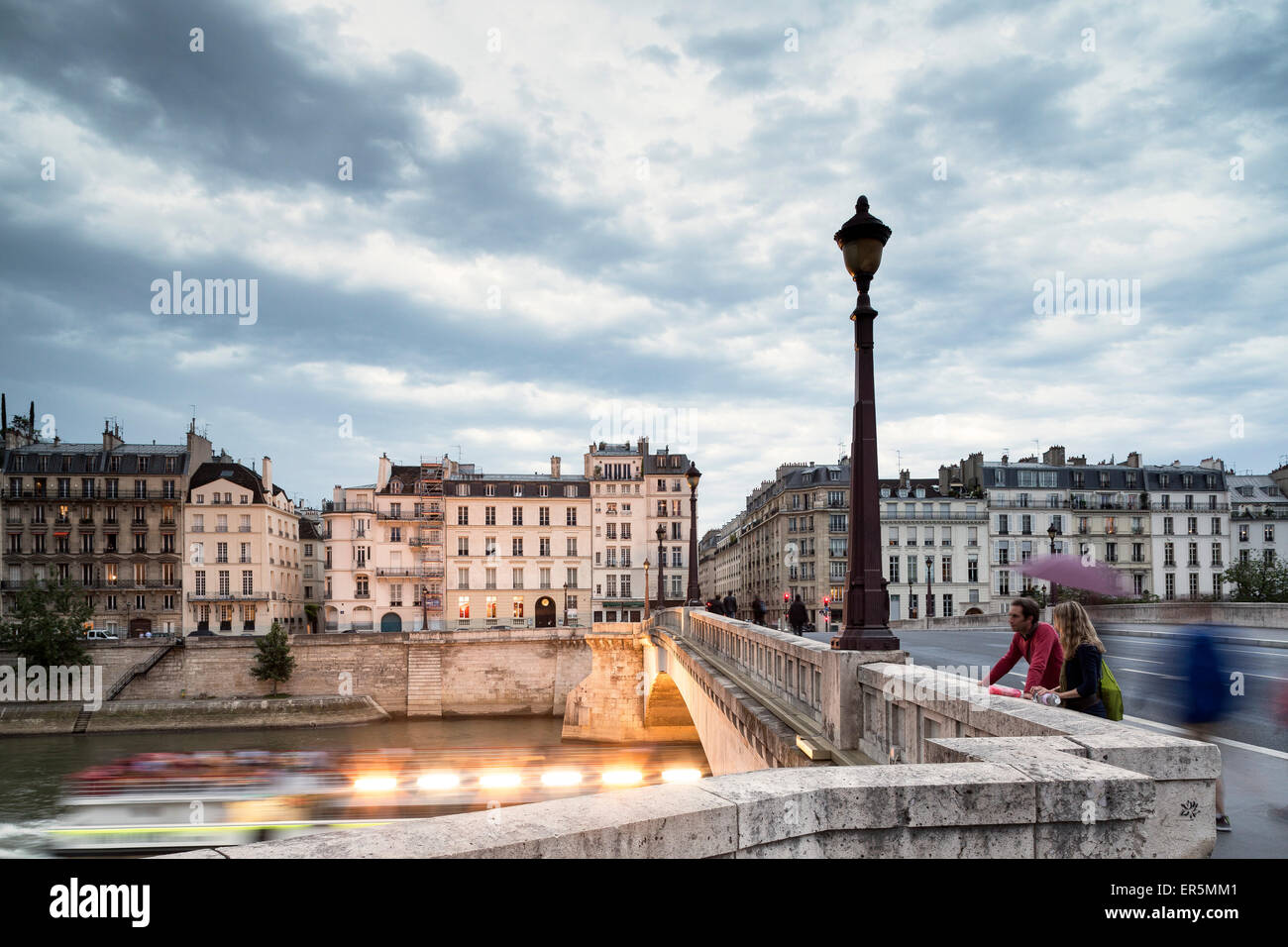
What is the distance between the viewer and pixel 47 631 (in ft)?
153

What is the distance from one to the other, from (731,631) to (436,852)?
41.4 ft

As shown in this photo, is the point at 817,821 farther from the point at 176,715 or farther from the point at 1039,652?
the point at 176,715

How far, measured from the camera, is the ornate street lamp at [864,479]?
686 cm

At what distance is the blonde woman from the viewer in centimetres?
516

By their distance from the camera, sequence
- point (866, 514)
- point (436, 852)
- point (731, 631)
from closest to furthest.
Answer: point (436, 852)
point (866, 514)
point (731, 631)

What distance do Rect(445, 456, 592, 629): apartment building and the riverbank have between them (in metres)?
18.5

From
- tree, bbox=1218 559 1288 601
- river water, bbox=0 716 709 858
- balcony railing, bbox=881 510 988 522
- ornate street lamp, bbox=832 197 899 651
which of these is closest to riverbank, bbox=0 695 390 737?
river water, bbox=0 716 709 858

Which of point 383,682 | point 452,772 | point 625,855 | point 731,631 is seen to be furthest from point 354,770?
point 625,855

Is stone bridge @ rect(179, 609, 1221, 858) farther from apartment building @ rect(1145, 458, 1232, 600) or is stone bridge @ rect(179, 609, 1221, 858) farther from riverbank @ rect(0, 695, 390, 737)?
apartment building @ rect(1145, 458, 1232, 600)

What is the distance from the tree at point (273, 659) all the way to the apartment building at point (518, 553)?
51.9 feet

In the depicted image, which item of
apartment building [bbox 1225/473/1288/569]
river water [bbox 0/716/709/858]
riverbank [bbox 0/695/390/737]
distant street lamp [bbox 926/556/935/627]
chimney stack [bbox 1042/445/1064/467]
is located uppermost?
chimney stack [bbox 1042/445/1064/467]

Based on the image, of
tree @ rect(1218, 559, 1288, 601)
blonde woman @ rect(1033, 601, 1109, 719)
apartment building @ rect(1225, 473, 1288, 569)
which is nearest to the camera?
blonde woman @ rect(1033, 601, 1109, 719)

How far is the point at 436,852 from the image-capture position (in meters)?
2.51

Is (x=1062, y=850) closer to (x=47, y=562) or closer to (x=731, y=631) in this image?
(x=731, y=631)
